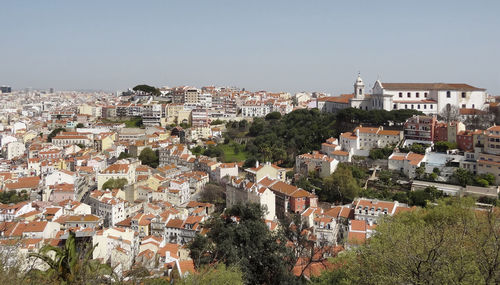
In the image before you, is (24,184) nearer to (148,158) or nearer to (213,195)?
(148,158)

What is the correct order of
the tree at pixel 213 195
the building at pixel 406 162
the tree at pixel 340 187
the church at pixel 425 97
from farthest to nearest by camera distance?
1. the church at pixel 425 97
2. the tree at pixel 213 195
3. the building at pixel 406 162
4. the tree at pixel 340 187

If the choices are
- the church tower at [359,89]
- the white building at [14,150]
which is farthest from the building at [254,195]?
the white building at [14,150]

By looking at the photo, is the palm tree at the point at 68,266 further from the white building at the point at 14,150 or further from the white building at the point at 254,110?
the white building at the point at 254,110

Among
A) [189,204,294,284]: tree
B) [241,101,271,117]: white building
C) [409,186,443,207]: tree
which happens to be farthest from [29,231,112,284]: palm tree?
[241,101,271,117]: white building

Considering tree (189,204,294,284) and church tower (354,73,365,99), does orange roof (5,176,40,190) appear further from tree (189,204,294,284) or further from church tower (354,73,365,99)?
church tower (354,73,365,99)

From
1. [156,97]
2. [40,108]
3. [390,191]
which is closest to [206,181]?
[390,191]

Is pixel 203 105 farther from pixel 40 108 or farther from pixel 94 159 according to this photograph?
pixel 40 108
